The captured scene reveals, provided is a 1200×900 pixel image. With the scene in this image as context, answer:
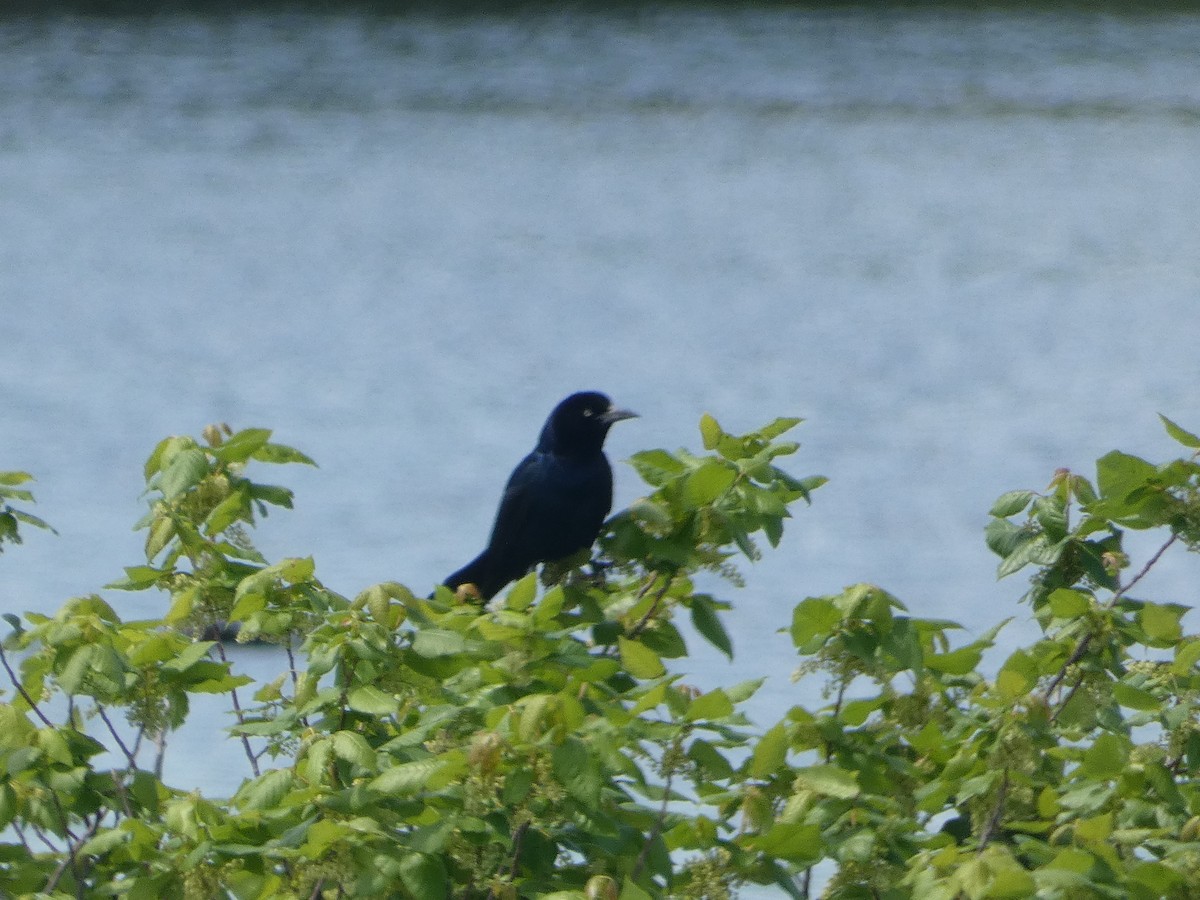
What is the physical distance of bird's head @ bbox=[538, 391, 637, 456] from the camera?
3504 millimetres

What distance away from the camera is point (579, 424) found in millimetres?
3508

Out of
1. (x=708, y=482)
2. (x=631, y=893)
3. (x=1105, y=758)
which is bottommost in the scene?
(x=631, y=893)

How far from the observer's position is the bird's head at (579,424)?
3504 mm

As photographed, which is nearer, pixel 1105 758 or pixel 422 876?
pixel 422 876

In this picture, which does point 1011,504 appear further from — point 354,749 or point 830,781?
point 354,749

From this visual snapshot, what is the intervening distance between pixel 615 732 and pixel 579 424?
201 centimetres

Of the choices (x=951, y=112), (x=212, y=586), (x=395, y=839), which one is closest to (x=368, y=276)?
(x=951, y=112)

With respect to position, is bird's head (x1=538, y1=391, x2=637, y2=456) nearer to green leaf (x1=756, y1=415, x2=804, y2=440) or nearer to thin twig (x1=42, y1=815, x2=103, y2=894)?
green leaf (x1=756, y1=415, x2=804, y2=440)

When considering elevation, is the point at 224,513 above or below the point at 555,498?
below

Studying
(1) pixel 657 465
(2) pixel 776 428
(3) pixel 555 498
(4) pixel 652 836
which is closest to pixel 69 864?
(4) pixel 652 836

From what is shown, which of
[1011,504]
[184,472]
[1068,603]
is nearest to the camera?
[1068,603]

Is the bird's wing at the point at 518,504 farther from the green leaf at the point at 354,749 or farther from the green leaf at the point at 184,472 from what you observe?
the green leaf at the point at 354,749

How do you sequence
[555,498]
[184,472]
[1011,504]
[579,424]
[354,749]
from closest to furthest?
1. [354,749]
2. [184,472]
3. [1011,504]
4. [555,498]
5. [579,424]

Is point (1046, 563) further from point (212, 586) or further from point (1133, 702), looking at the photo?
point (212, 586)
